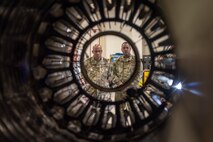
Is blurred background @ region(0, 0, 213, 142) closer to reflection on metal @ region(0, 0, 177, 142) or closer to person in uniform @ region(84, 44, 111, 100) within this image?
reflection on metal @ region(0, 0, 177, 142)

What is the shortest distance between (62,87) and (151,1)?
→ 23 cm

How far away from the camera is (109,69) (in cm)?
61

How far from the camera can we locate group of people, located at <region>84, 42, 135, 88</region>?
607mm

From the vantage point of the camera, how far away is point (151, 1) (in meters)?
0.57

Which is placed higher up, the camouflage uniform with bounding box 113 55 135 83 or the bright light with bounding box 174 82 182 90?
the camouflage uniform with bounding box 113 55 135 83

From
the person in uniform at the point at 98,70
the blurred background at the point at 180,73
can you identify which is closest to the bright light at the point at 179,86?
the blurred background at the point at 180,73

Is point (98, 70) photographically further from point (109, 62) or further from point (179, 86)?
point (179, 86)

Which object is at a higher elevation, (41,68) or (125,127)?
(41,68)

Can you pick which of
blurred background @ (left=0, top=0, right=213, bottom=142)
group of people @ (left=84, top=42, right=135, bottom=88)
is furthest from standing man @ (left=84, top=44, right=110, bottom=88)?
blurred background @ (left=0, top=0, right=213, bottom=142)

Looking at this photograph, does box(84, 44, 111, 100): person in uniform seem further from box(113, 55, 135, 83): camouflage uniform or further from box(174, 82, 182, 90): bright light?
box(174, 82, 182, 90): bright light

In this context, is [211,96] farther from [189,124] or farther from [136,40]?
[136,40]

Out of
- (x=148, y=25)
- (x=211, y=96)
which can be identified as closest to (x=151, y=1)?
(x=148, y=25)

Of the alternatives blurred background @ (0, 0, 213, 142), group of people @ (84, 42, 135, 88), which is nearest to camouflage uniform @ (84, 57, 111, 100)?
group of people @ (84, 42, 135, 88)

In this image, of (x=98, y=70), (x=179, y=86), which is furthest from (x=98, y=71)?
(x=179, y=86)
